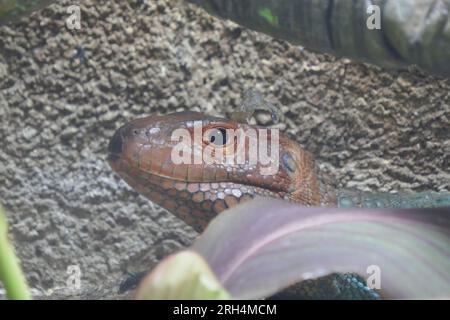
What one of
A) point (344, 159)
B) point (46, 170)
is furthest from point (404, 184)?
point (46, 170)

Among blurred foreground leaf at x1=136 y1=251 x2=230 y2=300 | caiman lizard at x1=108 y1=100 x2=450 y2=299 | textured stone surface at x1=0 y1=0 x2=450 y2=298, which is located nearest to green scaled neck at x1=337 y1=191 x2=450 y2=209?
caiman lizard at x1=108 y1=100 x2=450 y2=299

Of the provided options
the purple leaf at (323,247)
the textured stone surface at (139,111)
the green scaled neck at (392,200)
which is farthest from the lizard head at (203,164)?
the purple leaf at (323,247)

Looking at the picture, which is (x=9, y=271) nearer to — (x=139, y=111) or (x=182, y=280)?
(x=182, y=280)

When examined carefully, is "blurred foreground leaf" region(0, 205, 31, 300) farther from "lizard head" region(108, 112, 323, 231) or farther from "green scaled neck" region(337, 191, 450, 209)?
"green scaled neck" region(337, 191, 450, 209)

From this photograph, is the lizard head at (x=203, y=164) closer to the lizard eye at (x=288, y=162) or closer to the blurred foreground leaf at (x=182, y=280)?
the lizard eye at (x=288, y=162)

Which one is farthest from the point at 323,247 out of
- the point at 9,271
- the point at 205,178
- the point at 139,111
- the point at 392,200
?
the point at 139,111

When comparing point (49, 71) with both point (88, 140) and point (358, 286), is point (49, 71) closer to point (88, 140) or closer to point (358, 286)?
point (88, 140)
